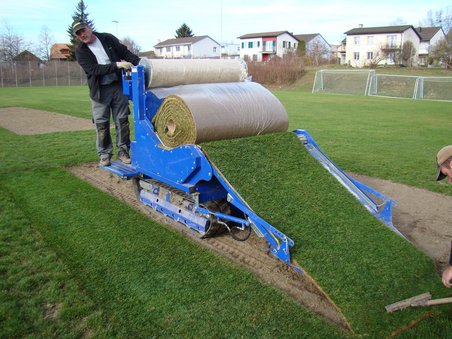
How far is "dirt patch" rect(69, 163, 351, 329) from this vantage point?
370 centimetres

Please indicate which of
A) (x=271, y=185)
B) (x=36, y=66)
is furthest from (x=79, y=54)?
(x=36, y=66)

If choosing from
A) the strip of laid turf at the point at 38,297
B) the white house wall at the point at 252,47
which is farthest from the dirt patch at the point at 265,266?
the white house wall at the point at 252,47

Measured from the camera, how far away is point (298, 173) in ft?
16.5

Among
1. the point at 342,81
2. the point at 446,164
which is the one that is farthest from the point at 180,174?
the point at 342,81

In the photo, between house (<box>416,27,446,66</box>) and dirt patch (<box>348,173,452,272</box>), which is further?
house (<box>416,27,446,66</box>)

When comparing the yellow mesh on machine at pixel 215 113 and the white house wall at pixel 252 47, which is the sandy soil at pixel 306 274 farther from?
the white house wall at pixel 252 47

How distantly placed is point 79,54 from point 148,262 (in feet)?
11.0

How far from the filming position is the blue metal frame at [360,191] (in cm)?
495

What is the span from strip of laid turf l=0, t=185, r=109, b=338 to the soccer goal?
102 ft

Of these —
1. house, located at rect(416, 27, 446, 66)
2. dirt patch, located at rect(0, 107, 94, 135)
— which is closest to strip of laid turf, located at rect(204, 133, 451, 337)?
dirt patch, located at rect(0, 107, 94, 135)

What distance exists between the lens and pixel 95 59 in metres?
6.18

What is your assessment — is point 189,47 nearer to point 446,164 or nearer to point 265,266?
point 265,266

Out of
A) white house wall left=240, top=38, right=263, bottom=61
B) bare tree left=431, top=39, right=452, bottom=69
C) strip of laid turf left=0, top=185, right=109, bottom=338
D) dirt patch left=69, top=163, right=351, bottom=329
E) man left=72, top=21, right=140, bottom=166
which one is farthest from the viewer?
white house wall left=240, top=38, right=263, bottom=61

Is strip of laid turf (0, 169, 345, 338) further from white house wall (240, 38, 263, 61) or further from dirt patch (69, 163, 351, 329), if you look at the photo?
white house wall (240, 38, 263, 61)
